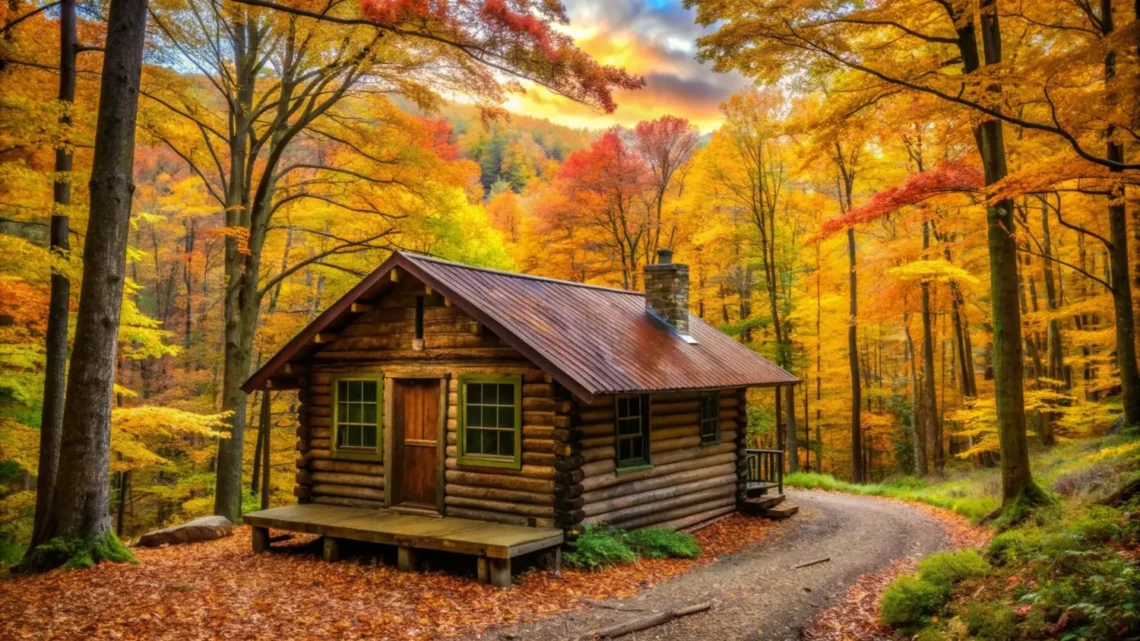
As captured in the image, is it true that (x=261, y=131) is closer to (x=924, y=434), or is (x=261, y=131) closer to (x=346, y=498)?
(x=346, y=498)

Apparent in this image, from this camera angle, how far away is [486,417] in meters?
11.2

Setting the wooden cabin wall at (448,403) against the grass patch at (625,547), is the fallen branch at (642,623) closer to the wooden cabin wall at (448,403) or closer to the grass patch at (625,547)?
the grass patch at (625,547)

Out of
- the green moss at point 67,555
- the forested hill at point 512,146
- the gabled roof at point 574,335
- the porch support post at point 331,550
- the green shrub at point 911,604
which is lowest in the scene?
the porch support post at point 331,550

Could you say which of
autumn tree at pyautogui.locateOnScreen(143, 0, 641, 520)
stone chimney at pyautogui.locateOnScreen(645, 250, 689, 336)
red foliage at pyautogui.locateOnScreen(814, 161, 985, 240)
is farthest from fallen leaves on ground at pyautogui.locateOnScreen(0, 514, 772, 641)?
red foliage at pyautogui.locateOnScreen(814, 161, 985, 240)

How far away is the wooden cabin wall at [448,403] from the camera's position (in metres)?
10.7

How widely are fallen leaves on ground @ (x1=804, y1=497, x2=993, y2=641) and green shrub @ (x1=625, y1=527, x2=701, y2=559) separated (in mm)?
2827

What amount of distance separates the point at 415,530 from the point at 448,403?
86.9 inches

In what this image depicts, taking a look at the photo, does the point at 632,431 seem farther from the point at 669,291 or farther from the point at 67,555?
the point at 67,555

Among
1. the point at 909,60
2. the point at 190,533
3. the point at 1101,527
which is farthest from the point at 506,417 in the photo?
the point at 909,60

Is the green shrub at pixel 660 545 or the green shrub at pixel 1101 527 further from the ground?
the green shrub at pixel 1101 527

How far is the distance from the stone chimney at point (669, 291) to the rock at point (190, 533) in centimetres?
1001

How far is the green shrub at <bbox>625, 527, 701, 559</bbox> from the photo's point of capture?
11.3 m

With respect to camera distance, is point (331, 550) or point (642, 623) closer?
point (642, 623)

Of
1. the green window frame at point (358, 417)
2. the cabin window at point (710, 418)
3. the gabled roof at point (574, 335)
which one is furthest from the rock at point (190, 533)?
the cabin window at point (710, 418)
